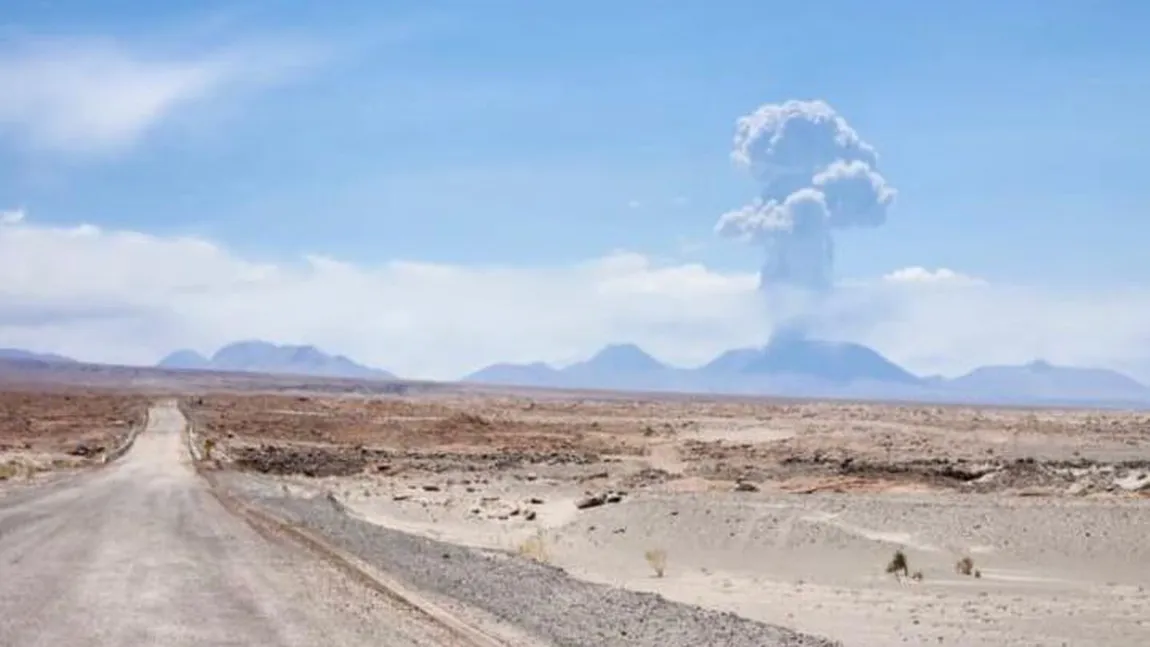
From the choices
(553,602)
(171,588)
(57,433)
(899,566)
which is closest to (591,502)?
(899,566)

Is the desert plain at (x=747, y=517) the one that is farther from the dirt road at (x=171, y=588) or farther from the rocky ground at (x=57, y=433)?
the dirt road at (x=171, y=588)

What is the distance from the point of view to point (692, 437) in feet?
244

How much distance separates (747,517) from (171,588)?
1535 cm

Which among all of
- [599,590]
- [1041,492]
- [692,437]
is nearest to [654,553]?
[599,590]

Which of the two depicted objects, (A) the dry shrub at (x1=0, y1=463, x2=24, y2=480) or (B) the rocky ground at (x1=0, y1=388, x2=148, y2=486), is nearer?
(A) the dry shrub at (x1=0, y1=463, x2=24, y2=480)

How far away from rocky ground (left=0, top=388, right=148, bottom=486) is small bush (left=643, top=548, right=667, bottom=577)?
24714 mm

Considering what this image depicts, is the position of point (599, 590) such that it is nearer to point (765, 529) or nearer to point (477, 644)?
point (477, 644)

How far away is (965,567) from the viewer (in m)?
23.6

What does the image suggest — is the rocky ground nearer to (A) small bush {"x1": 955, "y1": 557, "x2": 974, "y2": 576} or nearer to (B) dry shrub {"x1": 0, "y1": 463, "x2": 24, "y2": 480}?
(B) dry shrub {"x1": 0, "y1": 463, "x2": 24, "y2": 480}

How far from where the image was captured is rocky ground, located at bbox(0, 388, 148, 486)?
171 ft

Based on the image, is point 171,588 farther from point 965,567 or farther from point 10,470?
point 10,470

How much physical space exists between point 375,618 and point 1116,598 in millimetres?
11361

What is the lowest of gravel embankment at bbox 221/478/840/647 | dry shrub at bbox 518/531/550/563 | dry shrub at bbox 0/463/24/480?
dry shrub at bbox 518/531/550/563

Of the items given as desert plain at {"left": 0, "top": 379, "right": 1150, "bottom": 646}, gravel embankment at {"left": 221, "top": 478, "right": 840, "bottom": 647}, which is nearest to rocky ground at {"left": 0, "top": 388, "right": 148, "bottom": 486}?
desert plain at {"left": 0, "top": 379, "right": 1150, "bottom": 646}
